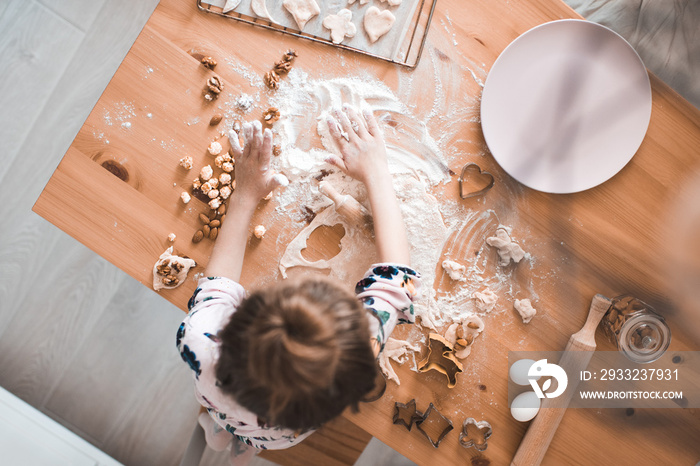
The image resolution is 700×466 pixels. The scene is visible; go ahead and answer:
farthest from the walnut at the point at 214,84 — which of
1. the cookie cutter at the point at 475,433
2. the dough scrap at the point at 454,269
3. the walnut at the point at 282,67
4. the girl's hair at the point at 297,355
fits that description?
the cookie cutter at the point at 475,433

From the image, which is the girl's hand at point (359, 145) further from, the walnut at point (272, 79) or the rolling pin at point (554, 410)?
the rolling pin at point (554, 410)

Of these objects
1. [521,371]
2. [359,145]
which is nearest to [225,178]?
[359,145]

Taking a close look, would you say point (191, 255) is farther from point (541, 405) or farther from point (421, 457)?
point (541, 405)

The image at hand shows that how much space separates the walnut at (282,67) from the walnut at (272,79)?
1 centimetres

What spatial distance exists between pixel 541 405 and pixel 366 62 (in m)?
0.80

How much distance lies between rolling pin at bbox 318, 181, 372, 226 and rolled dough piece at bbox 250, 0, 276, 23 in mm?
361

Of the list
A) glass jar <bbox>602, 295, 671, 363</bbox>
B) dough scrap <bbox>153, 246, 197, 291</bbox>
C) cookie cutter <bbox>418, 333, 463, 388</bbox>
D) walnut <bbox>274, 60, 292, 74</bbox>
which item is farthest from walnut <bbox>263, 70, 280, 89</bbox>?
glass jar <bbox>602, 295, 671, 363</bbox>

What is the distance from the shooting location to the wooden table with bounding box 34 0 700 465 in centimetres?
91

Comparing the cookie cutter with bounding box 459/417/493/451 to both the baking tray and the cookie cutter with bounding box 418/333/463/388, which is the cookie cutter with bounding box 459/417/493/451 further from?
the baking tray

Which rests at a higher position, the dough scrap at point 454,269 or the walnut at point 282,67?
the walnut at point 282,67

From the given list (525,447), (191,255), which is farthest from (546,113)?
(191,255)

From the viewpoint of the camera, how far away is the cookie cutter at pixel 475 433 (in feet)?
3.07

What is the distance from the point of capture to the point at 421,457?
3.10 ft

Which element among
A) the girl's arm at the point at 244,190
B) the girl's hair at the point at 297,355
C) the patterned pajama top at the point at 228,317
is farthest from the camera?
the girl's arm at the point at 244,190
